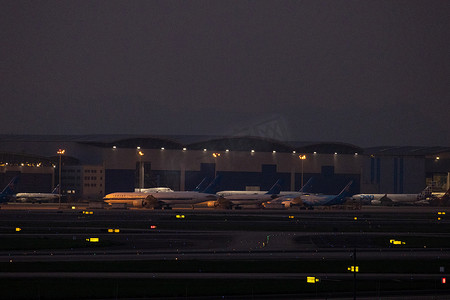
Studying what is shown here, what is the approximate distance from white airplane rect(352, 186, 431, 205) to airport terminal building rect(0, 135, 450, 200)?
9.93 meters

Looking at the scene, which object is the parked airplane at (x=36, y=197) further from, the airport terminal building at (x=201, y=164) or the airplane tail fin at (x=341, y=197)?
the airplane tail fin at (x=341, y=197)

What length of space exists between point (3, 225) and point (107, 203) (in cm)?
5941

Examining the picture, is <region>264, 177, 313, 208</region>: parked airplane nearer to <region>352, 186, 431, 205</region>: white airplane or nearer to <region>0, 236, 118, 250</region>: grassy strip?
<region>352, 186, 431, 205</region>: white airplane

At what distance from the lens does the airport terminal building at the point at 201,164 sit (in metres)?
170

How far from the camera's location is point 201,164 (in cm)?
17675

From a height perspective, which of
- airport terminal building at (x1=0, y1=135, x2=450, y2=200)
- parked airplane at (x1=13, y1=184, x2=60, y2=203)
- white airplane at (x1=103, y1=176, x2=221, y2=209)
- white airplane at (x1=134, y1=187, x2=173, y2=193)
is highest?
airport terminal building at (x1=0, y1=135, x2=450, y2=200)

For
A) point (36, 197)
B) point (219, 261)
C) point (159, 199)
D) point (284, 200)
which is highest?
point (219, 261)

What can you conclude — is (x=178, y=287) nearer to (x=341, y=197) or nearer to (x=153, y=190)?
(x=341, y=197)

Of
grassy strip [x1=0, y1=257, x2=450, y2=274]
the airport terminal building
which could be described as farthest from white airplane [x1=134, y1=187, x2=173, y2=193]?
grassy strip [x1=0, y1=257, x2=450, y2=274]

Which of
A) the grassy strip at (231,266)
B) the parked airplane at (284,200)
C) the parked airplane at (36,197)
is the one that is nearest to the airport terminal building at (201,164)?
the parked airplane at (36,197)

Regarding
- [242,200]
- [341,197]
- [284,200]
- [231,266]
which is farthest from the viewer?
[284,200]

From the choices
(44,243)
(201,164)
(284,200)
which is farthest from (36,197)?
(44,243)

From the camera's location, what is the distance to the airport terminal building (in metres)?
170

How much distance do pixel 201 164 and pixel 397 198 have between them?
154 ft
